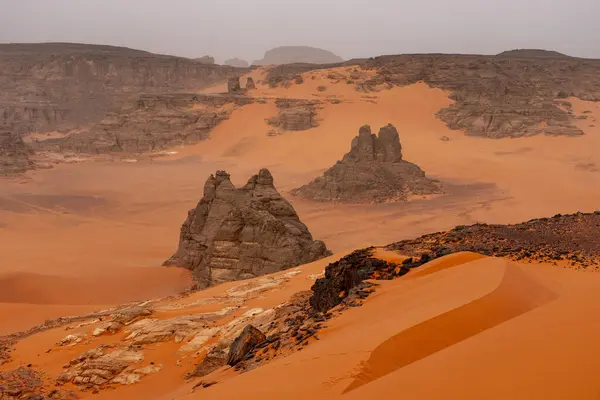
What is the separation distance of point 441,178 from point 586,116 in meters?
27.4

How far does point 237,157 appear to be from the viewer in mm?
55531

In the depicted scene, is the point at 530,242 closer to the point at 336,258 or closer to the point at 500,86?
the point at 336,258

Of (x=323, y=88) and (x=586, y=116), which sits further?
(x=323, y=88)

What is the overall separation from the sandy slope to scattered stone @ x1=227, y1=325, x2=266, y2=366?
9570mm

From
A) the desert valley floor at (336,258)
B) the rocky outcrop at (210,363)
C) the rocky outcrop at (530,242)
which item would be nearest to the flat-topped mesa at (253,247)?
the desert valley floor at (336,258)

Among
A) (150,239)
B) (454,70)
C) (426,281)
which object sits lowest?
(150,239)

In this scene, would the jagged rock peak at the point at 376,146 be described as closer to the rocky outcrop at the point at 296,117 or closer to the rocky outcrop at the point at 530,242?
the rocky outcrop at the point at 296,117

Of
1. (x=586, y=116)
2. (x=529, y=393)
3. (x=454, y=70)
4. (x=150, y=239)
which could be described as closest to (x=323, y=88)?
(x=454, y=70)

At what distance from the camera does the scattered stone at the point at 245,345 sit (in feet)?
23.1

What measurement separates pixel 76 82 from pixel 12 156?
41.1m

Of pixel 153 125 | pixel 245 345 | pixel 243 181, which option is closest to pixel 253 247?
pixel 245 345

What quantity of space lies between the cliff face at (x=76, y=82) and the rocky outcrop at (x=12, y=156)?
89.1 ft

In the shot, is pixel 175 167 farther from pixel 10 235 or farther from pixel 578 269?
pixel 578 269

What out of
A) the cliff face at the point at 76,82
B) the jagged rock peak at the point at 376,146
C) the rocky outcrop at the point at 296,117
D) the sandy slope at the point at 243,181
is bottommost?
the sandy slope at the point at 243,181
